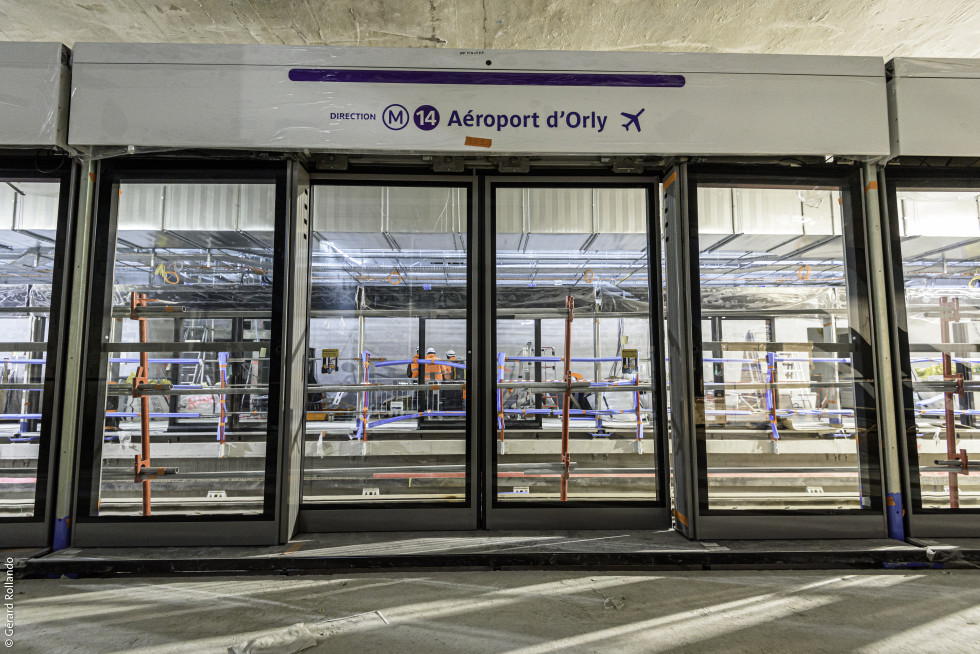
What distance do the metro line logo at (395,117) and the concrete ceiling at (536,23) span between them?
0.93 metres

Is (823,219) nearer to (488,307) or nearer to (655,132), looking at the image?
(655,132)

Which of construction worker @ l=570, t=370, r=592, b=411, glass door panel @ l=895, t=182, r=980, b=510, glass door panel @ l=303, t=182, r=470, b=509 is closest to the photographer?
glass door panel @ l=895, t=182, r=980, b=510

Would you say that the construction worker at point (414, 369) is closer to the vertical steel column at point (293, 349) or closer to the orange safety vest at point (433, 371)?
the orange safety vest at point (433, 371)

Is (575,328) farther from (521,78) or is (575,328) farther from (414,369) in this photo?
(521,78)

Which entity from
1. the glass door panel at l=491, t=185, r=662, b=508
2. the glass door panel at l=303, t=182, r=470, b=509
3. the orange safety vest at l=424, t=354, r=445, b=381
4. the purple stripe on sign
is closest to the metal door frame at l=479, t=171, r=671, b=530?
the purple stripe on sign

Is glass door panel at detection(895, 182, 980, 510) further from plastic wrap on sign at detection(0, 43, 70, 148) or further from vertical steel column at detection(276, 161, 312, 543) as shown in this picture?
plastic wrap on sign at detection(0, 43, 70, 148)

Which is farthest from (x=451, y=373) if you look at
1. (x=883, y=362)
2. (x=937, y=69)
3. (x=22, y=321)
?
(x=22, y=321)

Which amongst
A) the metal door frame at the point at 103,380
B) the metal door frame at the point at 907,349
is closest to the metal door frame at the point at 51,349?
the metal door frame at the point at 103,380

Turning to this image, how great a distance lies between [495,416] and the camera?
123 inches

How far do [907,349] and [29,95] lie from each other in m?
5.34

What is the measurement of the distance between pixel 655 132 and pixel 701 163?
1.32 ft

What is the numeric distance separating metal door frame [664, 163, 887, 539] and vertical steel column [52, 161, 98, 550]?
3.55 meters

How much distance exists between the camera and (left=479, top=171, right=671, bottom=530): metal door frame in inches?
120

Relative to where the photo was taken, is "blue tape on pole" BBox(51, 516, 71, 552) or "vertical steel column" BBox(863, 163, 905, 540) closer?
"blue tape on pole" BBox(51, 516, 71, 552)
